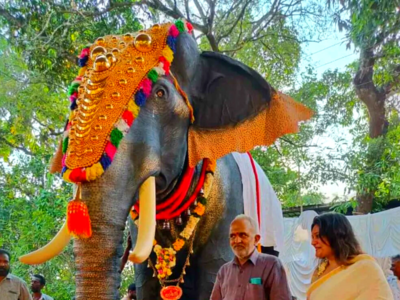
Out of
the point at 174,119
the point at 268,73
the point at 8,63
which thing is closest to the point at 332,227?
the point at 174,119

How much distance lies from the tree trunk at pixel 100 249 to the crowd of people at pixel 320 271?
0.65 metres

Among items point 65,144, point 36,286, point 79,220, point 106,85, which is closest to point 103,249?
point 79,220

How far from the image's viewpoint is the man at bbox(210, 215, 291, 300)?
8.43 ft

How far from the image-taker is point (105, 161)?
2262 mm

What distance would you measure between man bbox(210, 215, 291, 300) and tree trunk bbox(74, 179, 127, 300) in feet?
2.04

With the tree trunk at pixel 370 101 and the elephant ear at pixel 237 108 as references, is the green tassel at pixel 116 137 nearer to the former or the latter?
the elephant ear at pixel 237 108

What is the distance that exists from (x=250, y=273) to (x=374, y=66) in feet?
20.3

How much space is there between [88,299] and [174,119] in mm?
980

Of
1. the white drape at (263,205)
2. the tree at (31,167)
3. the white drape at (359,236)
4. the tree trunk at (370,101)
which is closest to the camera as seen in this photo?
the white drape at (263,205)

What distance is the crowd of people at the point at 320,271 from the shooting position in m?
2.29

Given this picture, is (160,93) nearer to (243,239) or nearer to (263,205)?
(243,239)

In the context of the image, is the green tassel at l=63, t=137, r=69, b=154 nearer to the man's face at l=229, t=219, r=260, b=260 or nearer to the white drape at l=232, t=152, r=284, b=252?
the man's face at l=229, t=219, r=260, b=260

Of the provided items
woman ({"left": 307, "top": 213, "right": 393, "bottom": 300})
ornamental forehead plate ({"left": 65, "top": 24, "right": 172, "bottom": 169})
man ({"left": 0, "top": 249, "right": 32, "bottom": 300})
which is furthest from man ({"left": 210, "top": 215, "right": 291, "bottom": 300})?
man ({"left": 0, "top": 249, "right": 32, "bottom": 300})

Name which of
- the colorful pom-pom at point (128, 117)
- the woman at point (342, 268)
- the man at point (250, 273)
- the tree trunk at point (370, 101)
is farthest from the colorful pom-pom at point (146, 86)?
the tree trunk at point (370, 101)
